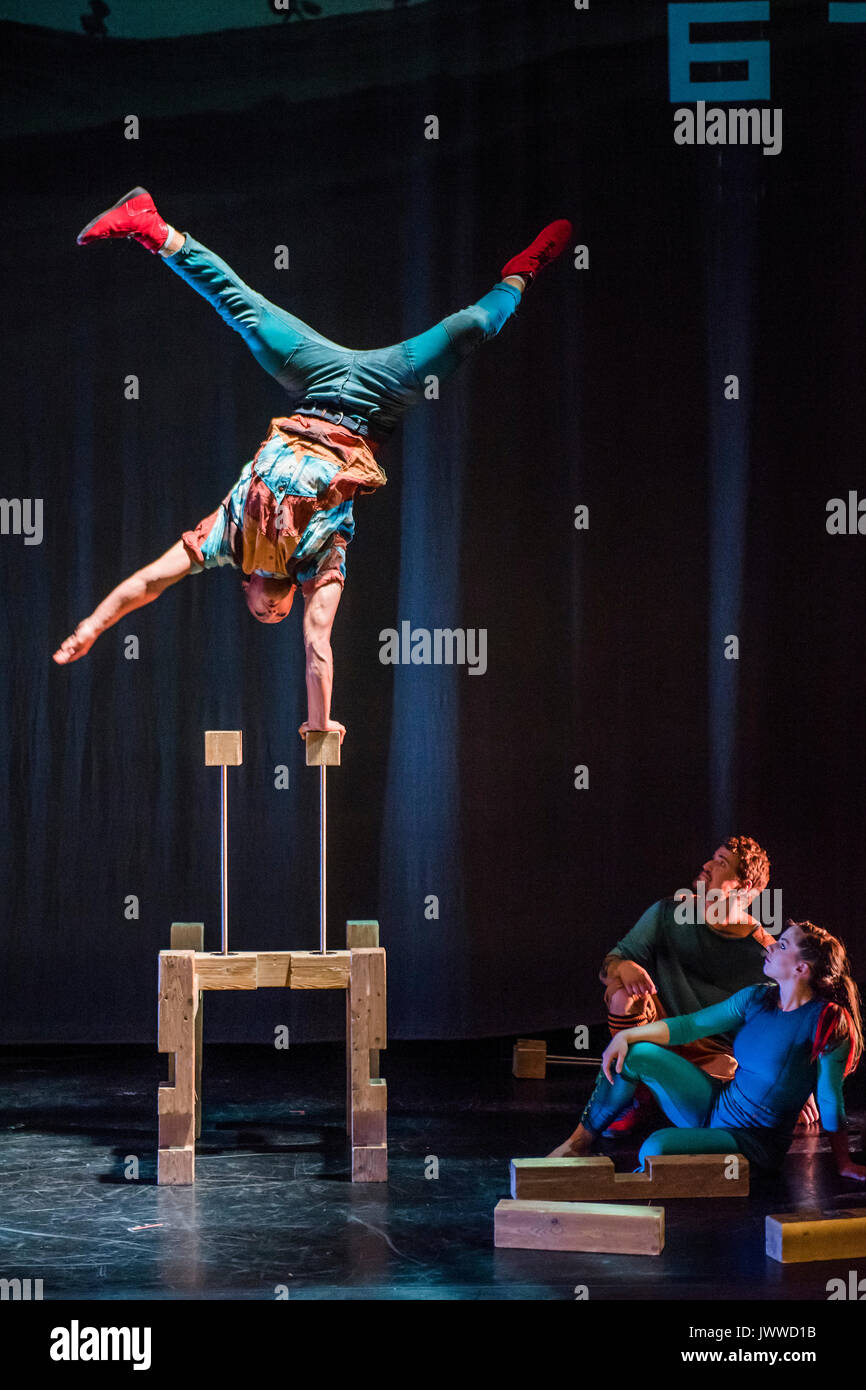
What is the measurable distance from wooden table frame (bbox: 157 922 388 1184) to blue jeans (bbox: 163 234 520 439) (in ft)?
4.75

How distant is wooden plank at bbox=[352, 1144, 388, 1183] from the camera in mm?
3830

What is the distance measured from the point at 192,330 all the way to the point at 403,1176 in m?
3.13

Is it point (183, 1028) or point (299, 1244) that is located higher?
point (183, 1028)

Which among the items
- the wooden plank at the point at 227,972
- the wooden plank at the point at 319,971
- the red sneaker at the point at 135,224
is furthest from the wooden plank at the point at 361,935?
the red sneaker at the point at 135,224

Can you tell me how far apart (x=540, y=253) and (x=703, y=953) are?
2064mm

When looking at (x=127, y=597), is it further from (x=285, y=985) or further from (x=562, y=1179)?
(x=562, y=1179)

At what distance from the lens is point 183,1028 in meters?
3.90

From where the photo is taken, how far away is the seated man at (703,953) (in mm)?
4363

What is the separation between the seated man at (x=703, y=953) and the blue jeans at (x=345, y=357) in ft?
5.10

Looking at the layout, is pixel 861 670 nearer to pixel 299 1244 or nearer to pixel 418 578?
pixel 418 578

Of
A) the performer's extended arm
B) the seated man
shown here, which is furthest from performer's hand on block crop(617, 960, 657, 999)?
the performer's extended arm

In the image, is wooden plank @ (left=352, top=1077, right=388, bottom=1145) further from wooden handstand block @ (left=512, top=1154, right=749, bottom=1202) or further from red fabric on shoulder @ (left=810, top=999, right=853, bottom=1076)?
red fabric on shoulder @ (left=810, top=999, right=853, bottom=1076)

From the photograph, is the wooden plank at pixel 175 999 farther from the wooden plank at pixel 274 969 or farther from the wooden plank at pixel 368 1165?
the wooden plank at pixel 368 1165
